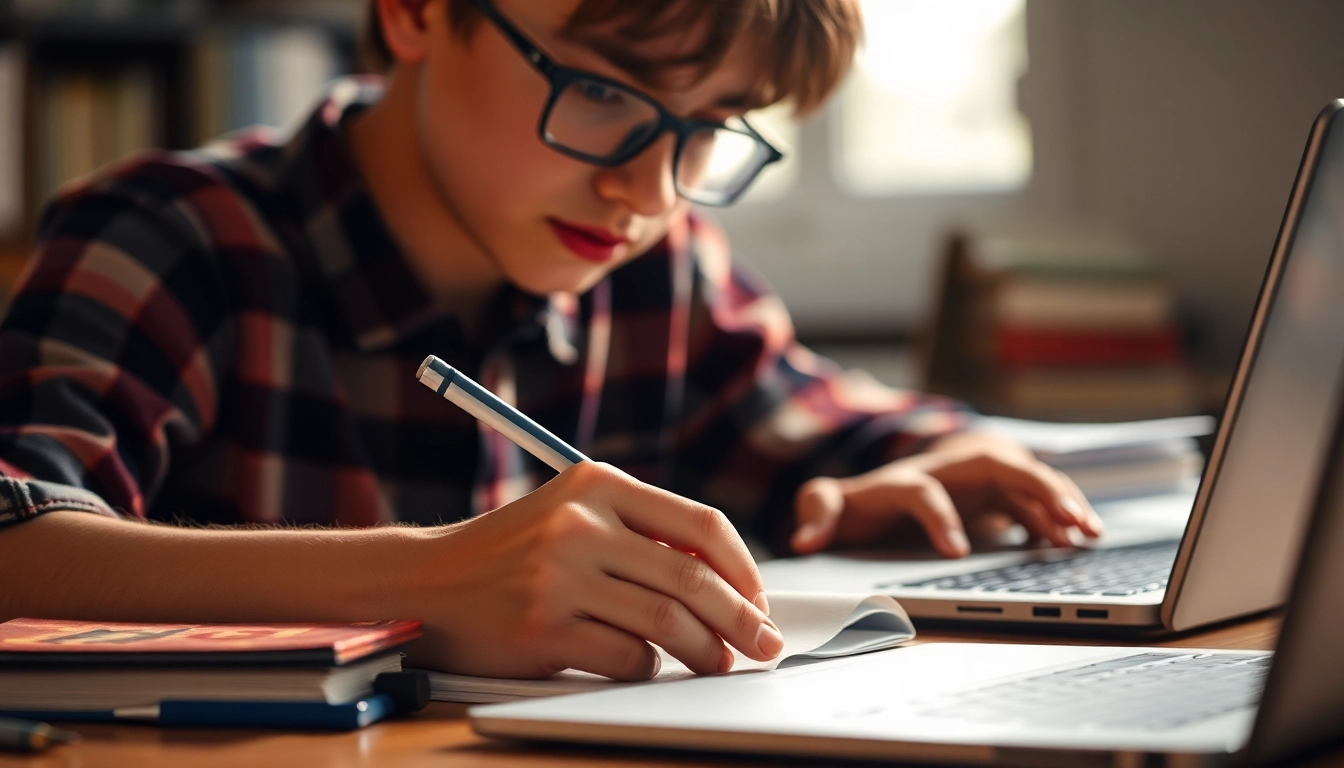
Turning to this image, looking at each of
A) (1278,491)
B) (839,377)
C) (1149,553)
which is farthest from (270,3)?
(1278,491)

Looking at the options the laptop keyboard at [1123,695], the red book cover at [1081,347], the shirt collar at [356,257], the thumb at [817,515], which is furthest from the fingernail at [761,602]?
the red book cover at [1081,347]

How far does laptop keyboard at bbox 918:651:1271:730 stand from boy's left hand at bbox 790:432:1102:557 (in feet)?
1.19

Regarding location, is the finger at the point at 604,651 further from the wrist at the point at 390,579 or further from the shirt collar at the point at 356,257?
the shirt collar at the point at 356,257

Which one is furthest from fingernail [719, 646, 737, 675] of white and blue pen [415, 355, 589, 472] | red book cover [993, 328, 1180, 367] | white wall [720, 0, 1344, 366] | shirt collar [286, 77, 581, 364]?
red book cover [993, 328, 1180, 367]

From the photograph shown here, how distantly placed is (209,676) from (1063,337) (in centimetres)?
150

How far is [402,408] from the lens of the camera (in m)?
1.16

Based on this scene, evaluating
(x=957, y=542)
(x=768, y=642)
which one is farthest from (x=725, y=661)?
(x=957, y=542)

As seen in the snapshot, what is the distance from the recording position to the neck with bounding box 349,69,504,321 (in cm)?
117

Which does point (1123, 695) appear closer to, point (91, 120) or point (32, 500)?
point (32, 500)

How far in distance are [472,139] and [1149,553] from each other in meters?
0.56

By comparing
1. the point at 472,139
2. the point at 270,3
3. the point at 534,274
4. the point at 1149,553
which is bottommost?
the point at 1149,553

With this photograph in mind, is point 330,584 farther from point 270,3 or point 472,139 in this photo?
point 270,3

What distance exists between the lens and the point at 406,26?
1.10 m

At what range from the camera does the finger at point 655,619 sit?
23.4 inches
